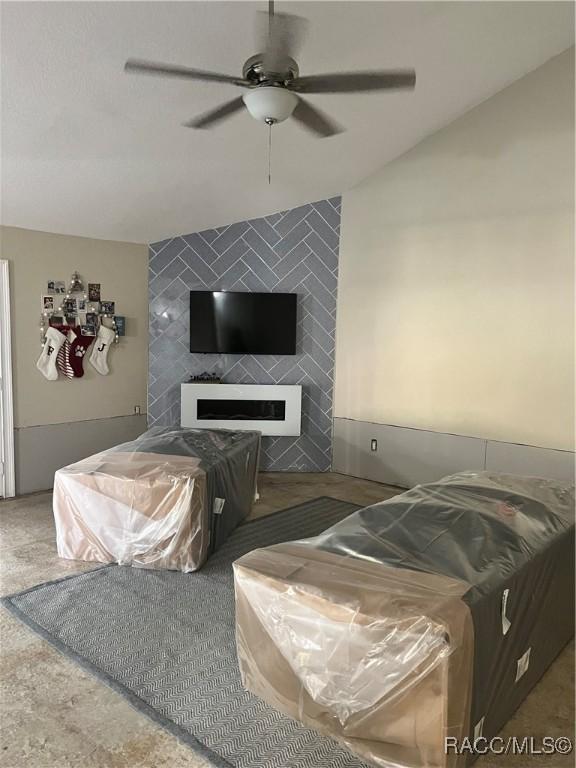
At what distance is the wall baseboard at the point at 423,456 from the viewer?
4.32 meters

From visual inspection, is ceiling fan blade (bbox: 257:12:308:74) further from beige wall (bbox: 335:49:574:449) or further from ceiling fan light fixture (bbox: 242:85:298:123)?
beige wall (bbox: 335:49:574:449)

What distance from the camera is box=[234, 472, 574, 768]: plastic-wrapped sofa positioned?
1.68 meters

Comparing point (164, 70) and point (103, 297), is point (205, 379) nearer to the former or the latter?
point (103, 297)

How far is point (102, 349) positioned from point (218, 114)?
3.31 metres

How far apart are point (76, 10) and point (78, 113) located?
2.91ft

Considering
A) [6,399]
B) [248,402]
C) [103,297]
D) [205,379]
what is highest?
[103,297]

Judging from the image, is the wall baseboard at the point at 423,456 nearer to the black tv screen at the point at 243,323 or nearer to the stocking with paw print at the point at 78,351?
the black tv screen at the point at 243,323

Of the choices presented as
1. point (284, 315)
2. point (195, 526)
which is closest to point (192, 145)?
point (284, 315)

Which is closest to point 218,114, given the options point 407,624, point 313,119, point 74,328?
point 313,119

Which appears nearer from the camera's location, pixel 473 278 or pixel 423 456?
pixel 473 278

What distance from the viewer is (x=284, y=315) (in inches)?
225

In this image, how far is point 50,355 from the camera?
518 centimetres

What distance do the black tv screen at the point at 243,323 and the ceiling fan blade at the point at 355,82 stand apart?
308cm

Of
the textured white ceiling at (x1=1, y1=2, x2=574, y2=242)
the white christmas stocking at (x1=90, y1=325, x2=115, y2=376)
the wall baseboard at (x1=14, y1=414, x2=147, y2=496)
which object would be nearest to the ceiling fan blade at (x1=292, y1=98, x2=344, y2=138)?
the textured white ceiling at (x1=1, y1=2, x2=574, y2=242)
